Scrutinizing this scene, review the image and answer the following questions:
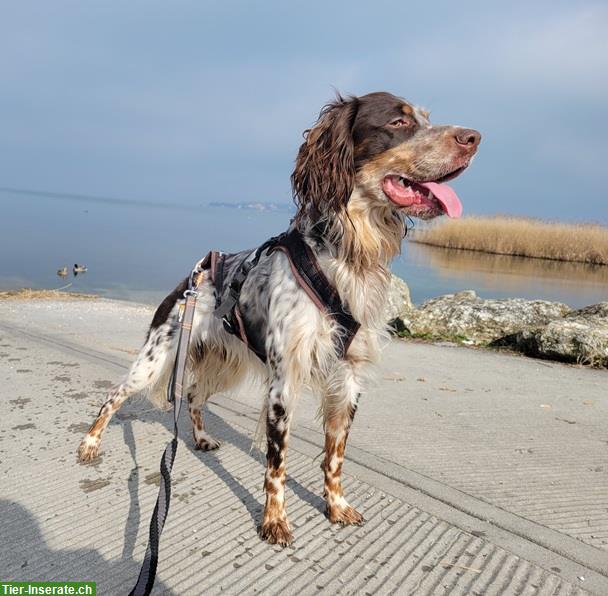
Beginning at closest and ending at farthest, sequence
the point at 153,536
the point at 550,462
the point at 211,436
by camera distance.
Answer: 1. the point at 153,536
2. the point at 550,462
3. the point at 211,436

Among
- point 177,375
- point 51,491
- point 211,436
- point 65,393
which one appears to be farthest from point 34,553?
point 65,393

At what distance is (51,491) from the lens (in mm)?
2793

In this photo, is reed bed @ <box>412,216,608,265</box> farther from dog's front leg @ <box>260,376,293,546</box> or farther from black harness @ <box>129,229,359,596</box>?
dog's front leg @ <box>260,376,293,546</box>

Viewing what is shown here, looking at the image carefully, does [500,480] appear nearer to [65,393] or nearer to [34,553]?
[34,553]

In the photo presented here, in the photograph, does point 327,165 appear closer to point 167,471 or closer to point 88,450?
point 167,471

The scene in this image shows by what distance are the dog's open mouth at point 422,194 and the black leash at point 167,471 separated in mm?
1369

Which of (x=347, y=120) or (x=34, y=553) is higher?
(x=347, y=120)

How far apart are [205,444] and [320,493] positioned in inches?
34.4

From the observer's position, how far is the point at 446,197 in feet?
9.01

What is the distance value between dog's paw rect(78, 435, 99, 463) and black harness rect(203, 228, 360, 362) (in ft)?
3.49

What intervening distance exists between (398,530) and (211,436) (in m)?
1.54

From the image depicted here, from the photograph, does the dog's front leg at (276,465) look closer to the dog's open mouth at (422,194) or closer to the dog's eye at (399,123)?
the dog's open mouth at (422,194)

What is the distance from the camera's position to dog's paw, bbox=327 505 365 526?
8.75 feet

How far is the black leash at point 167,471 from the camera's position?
191 centimetres
